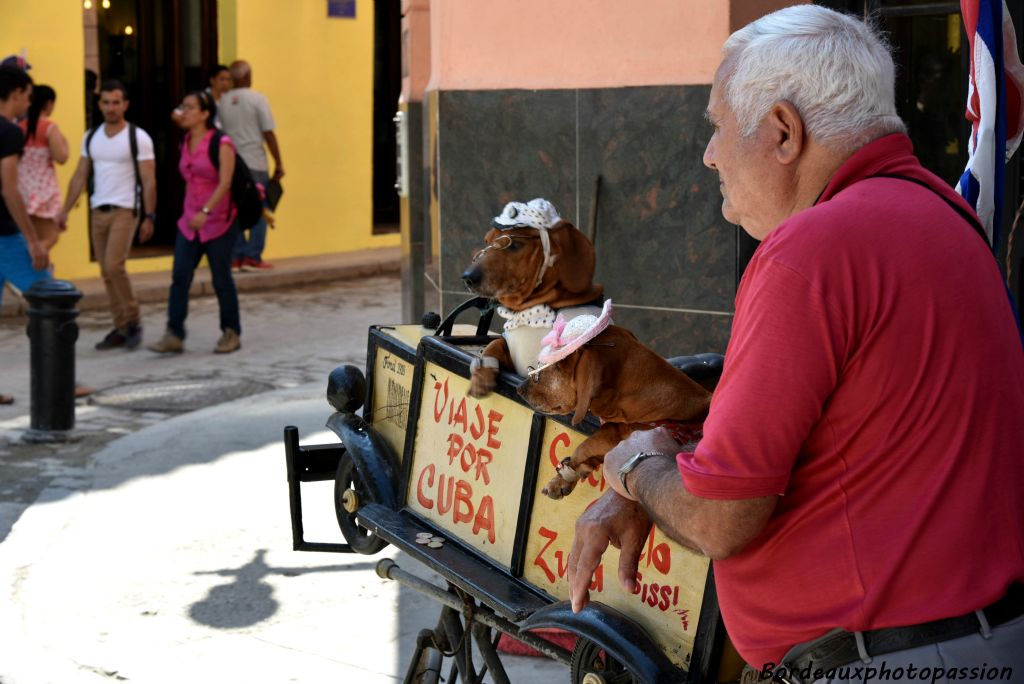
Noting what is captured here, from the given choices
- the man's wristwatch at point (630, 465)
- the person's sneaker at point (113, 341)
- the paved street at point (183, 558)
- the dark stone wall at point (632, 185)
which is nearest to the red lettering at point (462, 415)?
the man's wristwatch at point (630, 465)

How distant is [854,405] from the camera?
6.02 feet

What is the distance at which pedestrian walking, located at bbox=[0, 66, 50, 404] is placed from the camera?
8.73 m

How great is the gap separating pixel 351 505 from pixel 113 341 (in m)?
7.56

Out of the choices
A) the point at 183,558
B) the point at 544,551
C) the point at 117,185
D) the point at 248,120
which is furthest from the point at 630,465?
the point at 248,120

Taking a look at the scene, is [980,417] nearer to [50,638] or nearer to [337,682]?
[337,682]

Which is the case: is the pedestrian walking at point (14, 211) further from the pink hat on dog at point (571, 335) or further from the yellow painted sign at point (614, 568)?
the pink hat on dog at point (571, 335)

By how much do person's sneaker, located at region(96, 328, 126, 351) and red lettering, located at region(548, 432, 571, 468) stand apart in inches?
335


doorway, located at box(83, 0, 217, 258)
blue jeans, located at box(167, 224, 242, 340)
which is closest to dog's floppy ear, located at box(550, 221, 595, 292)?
blue jeans, located at box(167, 224, 242, 340)

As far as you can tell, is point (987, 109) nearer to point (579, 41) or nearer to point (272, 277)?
point (579, 41)

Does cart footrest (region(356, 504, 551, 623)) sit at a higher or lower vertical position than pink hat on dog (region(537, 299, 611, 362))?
lower

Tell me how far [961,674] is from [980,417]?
35cm

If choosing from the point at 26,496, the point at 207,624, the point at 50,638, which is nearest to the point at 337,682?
the point at 207,624

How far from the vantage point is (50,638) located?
489 cm

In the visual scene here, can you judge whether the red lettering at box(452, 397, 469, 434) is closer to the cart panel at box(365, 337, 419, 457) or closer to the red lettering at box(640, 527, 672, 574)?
the cart panel at box(365, 337, 419, 457)
